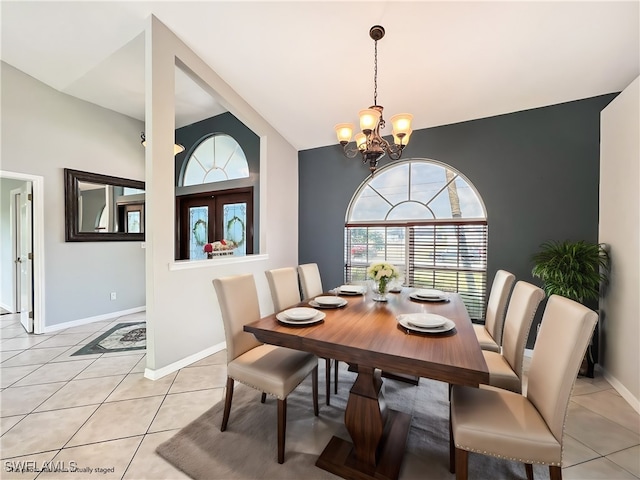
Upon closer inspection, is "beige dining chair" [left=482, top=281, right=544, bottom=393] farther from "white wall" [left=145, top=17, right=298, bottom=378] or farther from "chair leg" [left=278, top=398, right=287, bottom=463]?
"white wall" [left=145, top=17, right=298, bottom=378]

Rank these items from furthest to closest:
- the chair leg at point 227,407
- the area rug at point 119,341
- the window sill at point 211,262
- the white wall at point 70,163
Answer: the white wall at point 70,163
the area rug at point 119,341
the window sill at point 211,262
the chair leg at point 227,407

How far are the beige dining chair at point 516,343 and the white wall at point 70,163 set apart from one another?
516cm

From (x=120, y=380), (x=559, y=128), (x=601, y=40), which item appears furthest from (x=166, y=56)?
(x=559, y=128)

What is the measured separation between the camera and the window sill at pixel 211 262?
2.67 metres

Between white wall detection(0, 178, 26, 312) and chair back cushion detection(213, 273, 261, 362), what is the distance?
539cm

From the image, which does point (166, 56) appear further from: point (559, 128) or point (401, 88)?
point (559, 128)

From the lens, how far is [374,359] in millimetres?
1253

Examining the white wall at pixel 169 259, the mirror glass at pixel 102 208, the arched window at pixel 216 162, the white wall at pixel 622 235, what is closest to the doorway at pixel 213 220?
the arched window at pixel 216 162

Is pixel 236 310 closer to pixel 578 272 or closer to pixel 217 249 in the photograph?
pixel 217 249

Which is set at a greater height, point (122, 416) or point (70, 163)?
point (70, 163)

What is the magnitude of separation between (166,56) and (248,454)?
3.35 metres

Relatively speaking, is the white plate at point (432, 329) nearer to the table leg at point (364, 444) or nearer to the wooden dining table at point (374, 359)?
the wooden dining table at point (374, 359)

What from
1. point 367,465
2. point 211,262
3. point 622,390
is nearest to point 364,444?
point 367,465

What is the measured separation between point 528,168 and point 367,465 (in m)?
3.43
